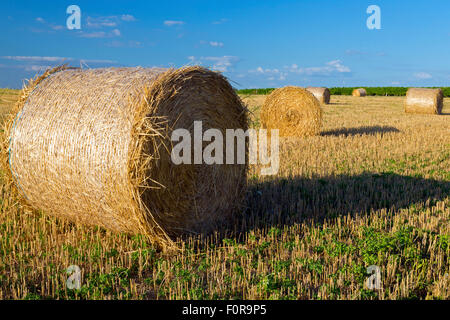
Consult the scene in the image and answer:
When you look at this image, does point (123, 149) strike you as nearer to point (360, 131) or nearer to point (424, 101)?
point (360, 131)

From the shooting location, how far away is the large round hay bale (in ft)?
49.8

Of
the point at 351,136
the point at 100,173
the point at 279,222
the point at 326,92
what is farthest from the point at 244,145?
the point at 326,92

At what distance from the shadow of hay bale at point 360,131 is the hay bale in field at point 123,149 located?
9787 mm

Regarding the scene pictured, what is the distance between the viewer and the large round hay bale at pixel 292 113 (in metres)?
15.2

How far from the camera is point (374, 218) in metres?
6.48

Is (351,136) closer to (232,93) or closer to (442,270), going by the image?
(232,93)

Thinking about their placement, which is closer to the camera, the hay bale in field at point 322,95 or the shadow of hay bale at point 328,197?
the shadow of hay bale at point 328,197

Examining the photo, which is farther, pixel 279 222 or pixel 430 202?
pixel 430 202

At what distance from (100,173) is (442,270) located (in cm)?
402

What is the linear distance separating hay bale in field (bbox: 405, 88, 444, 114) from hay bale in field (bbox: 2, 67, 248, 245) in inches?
842

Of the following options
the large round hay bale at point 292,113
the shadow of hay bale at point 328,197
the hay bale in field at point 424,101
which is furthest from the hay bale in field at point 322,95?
the shadow of hay bale at point 328,197

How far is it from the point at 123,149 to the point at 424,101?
23.8m

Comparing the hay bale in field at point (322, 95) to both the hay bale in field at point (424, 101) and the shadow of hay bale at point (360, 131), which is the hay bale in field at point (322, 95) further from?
the shadow of hay bale at point (360, 131)

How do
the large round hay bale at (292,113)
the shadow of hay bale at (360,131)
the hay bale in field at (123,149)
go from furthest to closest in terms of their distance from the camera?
the shadow of hay bale at (360,131) → the large round hay bale at (292,113) → the hay bale in field at (123,149)
